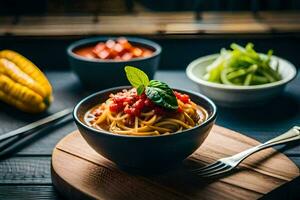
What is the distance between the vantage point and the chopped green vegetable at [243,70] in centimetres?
160

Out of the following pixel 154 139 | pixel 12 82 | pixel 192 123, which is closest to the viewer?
pixel 154 139

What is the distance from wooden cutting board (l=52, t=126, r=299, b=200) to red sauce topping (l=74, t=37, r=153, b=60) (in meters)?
0.49

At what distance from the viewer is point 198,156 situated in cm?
121

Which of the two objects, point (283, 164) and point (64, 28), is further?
point (64, 28)

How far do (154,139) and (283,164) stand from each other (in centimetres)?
32

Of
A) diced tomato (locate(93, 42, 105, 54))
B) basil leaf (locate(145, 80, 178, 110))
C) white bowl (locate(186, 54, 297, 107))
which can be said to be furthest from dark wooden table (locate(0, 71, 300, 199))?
basil leaf (locate(145, 80, 178, 110))

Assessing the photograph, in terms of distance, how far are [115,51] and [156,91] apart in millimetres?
629

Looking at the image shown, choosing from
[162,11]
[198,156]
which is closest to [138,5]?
[162,11]

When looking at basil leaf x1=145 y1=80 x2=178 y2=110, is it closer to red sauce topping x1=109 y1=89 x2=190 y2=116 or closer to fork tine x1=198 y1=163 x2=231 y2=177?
red sauce topping x1=109 y1=89 x2=190 y2=116

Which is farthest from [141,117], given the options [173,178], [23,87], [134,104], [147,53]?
[147,53]

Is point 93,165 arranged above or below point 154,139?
below

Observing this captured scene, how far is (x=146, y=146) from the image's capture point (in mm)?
1042

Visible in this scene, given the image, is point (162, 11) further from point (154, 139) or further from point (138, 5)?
point (154, 139)

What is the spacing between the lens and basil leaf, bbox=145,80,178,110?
109 cm
